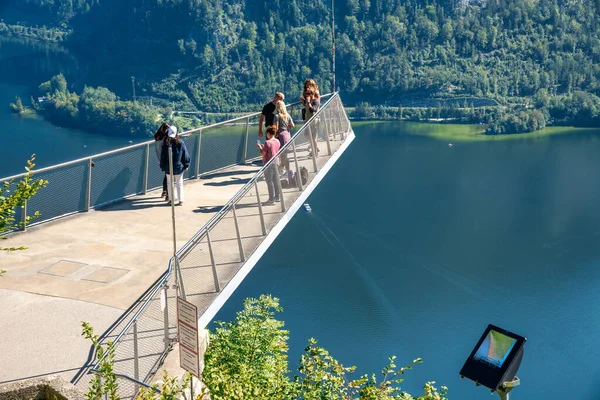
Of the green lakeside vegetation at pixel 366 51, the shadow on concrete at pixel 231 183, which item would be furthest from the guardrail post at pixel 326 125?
the green lakeside vegetation at pixel 366 51

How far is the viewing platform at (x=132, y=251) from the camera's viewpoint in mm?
7664

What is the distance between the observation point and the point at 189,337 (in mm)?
6020

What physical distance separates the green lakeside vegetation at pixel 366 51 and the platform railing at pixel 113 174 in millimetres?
121970

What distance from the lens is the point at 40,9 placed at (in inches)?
7343

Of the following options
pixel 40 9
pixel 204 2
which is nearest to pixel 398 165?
pixel 204 2

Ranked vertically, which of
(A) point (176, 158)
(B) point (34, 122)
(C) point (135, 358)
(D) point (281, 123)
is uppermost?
(D) point (281, 123)

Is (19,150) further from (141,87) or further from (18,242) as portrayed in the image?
(18,242)

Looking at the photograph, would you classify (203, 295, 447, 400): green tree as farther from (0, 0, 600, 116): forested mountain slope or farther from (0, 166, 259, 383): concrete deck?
(0, 0, 600, 116): forested mountain slope

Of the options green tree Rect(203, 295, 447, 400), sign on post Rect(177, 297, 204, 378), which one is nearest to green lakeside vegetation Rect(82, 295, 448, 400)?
green tree Rect(203, 295, 447, 400)

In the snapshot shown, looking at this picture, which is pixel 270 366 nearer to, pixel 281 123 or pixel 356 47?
pixel 281 123

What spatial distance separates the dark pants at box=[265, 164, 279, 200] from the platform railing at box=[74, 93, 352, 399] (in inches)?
0.8

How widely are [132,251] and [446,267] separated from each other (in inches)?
2283

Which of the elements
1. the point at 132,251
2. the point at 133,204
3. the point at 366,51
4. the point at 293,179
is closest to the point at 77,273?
the point at 132,251

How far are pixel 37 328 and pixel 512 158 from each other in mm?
99455
